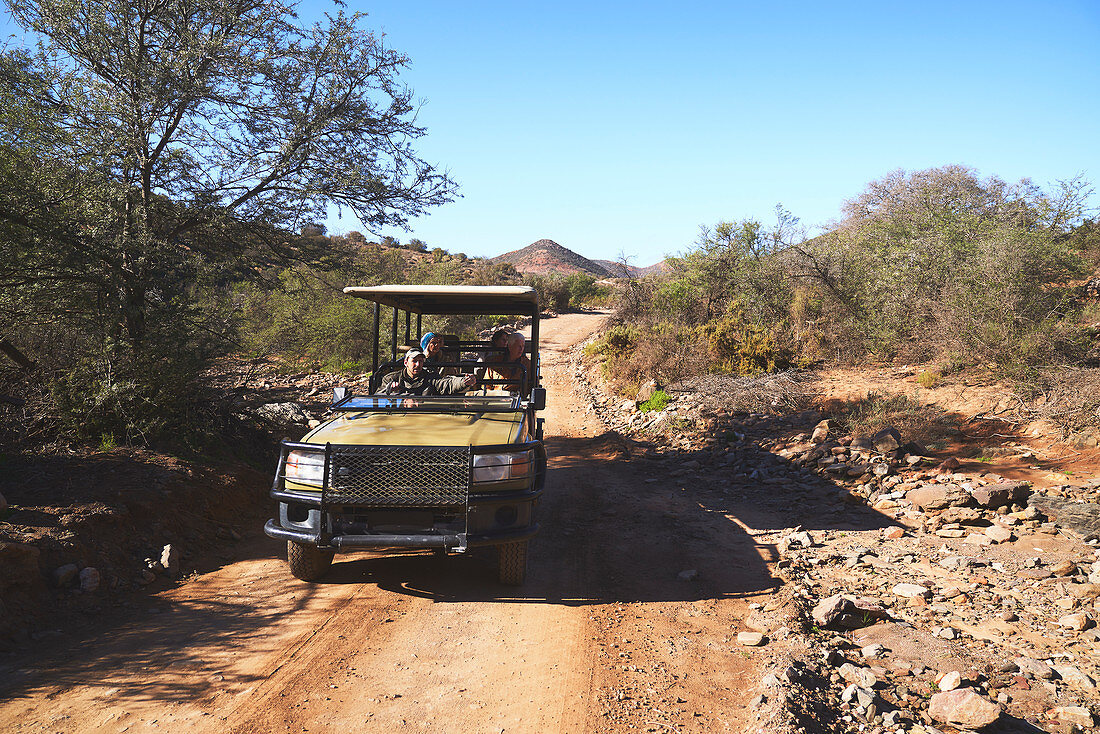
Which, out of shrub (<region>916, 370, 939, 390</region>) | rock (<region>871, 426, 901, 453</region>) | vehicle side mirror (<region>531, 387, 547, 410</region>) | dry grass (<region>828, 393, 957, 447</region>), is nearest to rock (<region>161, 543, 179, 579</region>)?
vehicle side mirror (<region>531, 387, 547, 410</region>)

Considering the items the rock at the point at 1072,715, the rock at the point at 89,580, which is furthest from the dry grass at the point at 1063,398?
the rock at the point at 89,580

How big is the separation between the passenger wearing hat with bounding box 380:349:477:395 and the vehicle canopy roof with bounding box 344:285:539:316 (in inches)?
25.6

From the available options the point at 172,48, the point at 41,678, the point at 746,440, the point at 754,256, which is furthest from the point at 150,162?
the point at 754,256

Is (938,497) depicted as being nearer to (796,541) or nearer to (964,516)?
(964,516)

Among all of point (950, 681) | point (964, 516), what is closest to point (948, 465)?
point (964, 516)

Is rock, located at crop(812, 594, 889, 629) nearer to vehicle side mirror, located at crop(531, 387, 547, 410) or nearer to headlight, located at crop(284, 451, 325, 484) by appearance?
vehicle side mirror, located at crop(531, 387, 547, 410)

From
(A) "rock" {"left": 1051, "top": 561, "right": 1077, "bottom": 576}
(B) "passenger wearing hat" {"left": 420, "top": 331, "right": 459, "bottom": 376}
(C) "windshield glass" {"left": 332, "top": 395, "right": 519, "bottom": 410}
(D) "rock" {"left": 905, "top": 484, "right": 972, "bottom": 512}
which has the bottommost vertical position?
(A) "rock" {"left": 1051, "top": 561, "right": 1077, "bottom": 576}

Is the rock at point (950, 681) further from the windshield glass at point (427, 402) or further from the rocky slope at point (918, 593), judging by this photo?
the windshield glass at point (427, 402)

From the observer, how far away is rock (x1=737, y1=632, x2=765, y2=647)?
4012 millimetres

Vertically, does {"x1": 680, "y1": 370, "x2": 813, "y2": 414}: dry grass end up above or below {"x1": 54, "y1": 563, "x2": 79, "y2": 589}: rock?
above

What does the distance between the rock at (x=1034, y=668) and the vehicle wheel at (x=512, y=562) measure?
3.16 meters

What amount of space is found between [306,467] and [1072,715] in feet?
15.4

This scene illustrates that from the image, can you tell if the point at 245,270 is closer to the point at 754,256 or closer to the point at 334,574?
the point at 334,574

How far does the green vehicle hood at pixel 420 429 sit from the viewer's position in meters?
4.55
